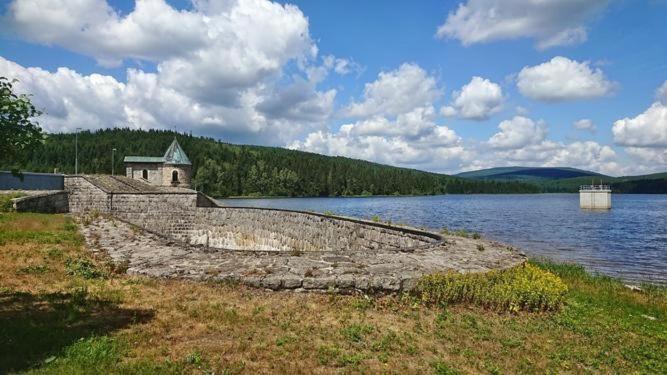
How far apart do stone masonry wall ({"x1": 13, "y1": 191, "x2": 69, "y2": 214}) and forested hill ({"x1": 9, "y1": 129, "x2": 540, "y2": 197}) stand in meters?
98.4

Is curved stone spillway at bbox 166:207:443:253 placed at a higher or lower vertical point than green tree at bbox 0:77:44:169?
lower

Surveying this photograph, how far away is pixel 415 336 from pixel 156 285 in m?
6.70

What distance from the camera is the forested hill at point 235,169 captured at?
138625 mm

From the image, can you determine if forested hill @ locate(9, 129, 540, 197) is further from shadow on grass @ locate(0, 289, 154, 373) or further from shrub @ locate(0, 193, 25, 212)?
shadow on grass @ locate(0, 289, 154, 373)

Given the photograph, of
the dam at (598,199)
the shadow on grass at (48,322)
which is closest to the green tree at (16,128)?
the shadow on grass at (48,322)

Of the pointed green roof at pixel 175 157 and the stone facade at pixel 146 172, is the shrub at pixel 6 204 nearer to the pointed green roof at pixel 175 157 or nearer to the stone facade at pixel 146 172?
the pointed green roof at pixel 175 157

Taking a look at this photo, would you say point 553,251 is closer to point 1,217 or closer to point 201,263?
point 201,263

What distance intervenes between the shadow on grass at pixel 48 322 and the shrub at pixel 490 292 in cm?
653

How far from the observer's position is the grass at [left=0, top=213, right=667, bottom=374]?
695cm

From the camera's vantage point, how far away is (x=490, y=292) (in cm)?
1095

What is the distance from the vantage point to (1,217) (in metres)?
21.3

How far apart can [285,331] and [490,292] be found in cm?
548

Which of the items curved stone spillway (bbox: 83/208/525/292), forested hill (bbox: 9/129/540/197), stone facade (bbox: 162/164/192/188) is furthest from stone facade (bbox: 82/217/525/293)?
forested hill (bbox: 9/129/540/197)

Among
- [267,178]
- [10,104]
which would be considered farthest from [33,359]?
[267,178]
